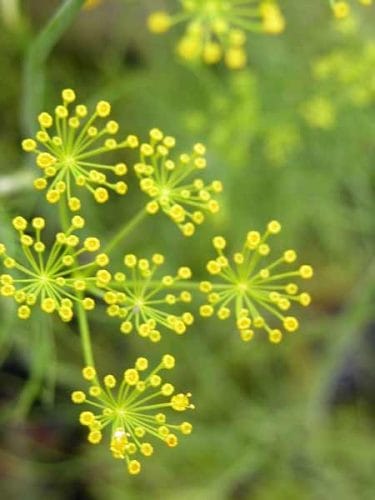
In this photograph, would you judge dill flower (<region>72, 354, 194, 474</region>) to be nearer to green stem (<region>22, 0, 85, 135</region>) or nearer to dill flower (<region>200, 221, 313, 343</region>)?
dill flower (<region>200, 221, 313, 343</region>)

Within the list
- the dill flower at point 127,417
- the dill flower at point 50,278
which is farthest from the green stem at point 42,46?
the dill flower at point 127,417

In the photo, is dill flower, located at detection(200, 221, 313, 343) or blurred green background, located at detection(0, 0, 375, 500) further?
blurred green background, located at detection(0, 0, 375, 500)

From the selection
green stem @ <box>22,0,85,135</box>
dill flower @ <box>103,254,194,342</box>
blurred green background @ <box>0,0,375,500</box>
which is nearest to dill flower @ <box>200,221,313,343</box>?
dill flower @ <box>103,254,194,342</box>

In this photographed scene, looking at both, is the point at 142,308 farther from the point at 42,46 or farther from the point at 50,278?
the point at 42,46

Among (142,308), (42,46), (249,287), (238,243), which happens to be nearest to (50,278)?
(142,308)

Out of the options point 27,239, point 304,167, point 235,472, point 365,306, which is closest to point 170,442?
point 27,239

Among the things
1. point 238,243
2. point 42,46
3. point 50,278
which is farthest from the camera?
point 238,243

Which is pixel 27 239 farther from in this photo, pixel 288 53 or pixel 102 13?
pixel 102 13

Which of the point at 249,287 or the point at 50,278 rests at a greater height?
the point at 249,287
